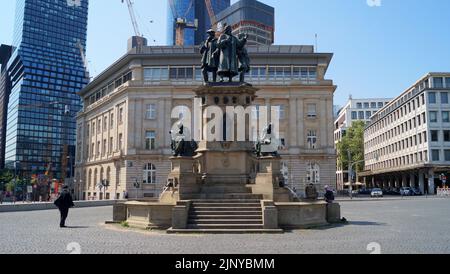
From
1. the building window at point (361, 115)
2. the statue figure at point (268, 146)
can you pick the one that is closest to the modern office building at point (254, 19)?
the building window at point (361, 115)

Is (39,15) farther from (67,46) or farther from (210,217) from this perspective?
(210,217)

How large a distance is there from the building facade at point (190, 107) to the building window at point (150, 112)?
0.11m

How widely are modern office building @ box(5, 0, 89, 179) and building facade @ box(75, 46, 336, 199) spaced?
97987 millimetres

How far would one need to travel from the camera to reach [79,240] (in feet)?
47.8

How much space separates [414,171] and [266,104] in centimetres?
3447

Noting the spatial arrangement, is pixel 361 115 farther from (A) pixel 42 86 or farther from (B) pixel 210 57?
(A) pixel 42 86

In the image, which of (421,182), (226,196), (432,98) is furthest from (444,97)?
(226,196)

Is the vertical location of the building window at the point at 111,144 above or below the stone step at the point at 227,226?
above

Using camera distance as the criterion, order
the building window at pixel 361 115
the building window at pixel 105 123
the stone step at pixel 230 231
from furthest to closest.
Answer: the building window at pixel 361 115 → the building window at pixel 105 123 → the stone step at pixel 230 231

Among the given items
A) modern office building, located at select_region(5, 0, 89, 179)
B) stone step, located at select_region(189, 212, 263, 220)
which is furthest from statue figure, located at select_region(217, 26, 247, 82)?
modern office building, located at select_region(5, 0, 89, 179)

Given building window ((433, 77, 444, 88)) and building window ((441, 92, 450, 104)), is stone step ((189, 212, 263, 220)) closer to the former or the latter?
building window ((441, 92, 450, 104))

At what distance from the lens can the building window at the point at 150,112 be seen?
70188 millimetres

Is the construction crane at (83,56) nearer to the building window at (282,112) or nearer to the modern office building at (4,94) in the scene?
the modern office building at (4,94)
